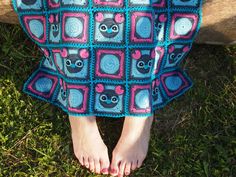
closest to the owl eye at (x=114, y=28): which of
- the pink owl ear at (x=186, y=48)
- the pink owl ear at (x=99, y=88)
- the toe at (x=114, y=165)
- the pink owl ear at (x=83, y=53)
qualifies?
the pink owl ear at (x=83, y=53)

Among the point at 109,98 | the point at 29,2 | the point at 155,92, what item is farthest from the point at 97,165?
the point at 29,2

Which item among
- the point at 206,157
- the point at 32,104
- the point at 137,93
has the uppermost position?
the point at 137,93

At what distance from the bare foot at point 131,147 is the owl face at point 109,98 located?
0.31ft

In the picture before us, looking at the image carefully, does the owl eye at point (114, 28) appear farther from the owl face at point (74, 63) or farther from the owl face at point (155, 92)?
the owl face at point (155, 92)

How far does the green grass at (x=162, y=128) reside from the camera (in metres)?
2.18

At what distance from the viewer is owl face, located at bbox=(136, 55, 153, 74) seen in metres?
2.06

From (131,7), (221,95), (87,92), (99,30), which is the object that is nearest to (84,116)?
(87,92)

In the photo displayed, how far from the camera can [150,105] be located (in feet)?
6.91

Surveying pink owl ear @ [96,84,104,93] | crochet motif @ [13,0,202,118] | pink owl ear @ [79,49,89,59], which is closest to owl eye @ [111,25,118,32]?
crochet motif @ [13,0,202,118]

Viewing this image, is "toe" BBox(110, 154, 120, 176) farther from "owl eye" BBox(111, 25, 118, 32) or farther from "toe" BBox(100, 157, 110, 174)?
"owl eye" BBox(111, 25, 118, 32)

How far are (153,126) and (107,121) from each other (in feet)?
0.74

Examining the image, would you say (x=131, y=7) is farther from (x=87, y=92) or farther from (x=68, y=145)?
(x=68, y=145)

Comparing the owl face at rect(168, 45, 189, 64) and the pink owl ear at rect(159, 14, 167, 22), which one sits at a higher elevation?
the pink owl ear at rect(159, 14, 167, 22)

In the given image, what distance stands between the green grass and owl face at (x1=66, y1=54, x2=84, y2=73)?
313mm
